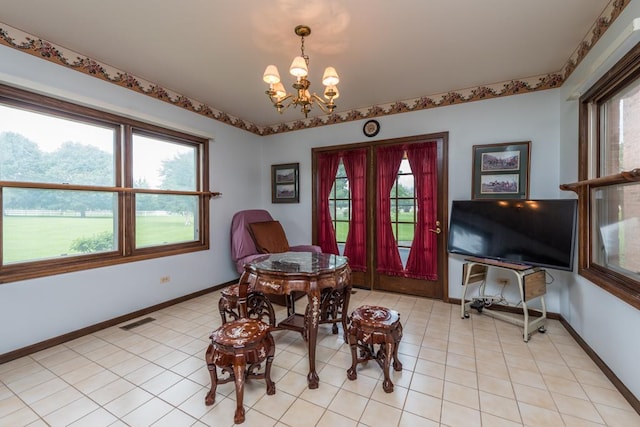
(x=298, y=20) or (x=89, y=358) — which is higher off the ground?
(x=298, y=20)

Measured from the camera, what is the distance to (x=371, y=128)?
12.7ft

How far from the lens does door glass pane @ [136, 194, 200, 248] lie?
3.17 meters

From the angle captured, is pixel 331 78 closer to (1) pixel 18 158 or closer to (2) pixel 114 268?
(1) pixel 18 158

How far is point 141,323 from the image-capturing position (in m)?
2.88

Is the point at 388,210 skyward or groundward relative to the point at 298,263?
skyward

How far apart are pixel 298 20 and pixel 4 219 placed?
2860 mm

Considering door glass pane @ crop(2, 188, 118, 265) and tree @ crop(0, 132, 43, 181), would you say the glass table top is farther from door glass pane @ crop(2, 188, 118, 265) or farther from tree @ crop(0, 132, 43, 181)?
tree @ crop(0, 132, 43, 181)

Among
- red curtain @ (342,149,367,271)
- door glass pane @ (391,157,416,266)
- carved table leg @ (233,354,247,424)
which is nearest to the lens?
carved table leg @ (233,354,247,424)

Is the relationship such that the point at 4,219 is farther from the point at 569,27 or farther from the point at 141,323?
the point at 569,27

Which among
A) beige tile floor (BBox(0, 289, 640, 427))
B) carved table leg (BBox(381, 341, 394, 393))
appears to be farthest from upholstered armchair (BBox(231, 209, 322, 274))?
carved table leg (BBox(381, 341, 394, 393))

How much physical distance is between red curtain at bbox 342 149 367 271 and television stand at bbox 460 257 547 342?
1430mm

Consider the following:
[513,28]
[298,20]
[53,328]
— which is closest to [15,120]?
[53,328]

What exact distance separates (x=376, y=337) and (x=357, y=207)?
92.7 inches

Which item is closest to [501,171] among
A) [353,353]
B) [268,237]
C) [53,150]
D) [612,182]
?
[612,182]
